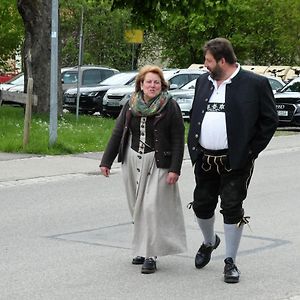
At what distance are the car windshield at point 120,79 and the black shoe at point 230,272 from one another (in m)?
21.4

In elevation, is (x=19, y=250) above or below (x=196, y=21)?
below

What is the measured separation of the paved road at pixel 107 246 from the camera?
261 inches

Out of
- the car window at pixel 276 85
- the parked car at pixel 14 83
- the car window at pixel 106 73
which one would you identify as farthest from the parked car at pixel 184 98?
the parked car at pixel 14 83

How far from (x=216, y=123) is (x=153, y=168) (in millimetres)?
717

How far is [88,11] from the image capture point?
3966cm

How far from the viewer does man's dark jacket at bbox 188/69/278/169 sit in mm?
6723

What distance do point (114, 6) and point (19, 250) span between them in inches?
525

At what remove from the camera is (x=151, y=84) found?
7.14 m

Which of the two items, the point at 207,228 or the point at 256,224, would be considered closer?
the point at 207,228

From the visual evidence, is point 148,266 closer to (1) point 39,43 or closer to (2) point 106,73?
(1) point 39,43

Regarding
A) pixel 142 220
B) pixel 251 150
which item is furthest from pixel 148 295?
pixel 251 150

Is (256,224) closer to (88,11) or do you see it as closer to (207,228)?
(207,228)

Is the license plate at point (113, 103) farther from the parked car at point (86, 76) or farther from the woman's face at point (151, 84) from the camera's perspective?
the woman's face at point (151, 84)

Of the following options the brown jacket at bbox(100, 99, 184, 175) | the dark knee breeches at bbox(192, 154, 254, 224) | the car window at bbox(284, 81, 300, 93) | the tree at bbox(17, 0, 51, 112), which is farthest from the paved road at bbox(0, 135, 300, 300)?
the car window at bbox(284, 81, 300, 93)
